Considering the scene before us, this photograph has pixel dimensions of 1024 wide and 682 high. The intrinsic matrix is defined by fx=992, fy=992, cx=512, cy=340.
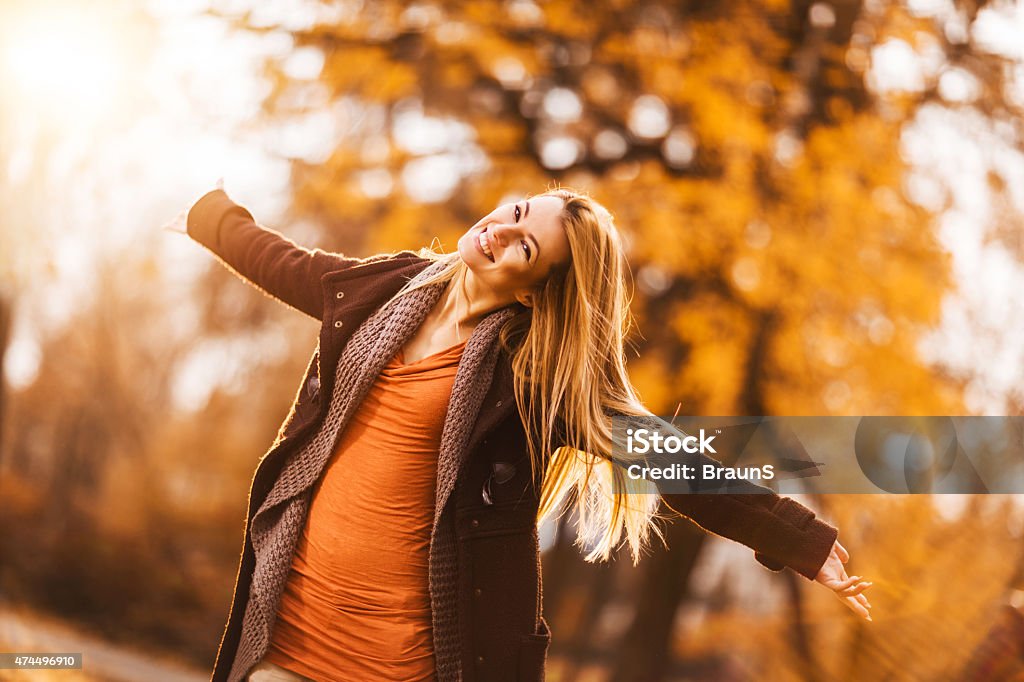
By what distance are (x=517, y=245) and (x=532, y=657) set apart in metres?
1.07

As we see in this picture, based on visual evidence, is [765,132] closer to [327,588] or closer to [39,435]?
[327,588]

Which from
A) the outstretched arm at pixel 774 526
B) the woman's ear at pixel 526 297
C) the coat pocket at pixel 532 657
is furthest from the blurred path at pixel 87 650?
the outstretched arm at pixel 774 526

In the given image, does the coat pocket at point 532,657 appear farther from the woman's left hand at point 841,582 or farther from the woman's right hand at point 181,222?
the woman's right hand at point 181,222

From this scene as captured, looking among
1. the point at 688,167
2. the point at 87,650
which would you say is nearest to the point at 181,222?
the point at 688,167

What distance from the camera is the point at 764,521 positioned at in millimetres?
2398

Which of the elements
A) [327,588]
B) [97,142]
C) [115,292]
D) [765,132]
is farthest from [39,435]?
[327,588]

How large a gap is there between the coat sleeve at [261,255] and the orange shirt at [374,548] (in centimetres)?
34

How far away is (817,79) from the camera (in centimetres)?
639

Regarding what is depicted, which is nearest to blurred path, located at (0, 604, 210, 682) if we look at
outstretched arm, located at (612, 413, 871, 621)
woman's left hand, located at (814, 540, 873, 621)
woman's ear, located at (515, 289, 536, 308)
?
woman's ear, located at (515, 289, 536, 308)

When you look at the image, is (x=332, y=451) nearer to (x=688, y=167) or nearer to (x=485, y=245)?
(x=485, y=245)

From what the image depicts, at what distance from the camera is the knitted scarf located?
2475mm

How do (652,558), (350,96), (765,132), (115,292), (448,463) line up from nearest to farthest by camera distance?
(448,463)
(765,132)
(350,96)
(652,558)
(115,292)

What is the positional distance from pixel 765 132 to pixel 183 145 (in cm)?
402

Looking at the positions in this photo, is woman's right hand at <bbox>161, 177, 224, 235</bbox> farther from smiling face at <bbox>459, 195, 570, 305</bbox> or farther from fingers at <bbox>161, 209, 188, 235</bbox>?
smiling face at <bbox>459, 195, 570, 305</bbox>
